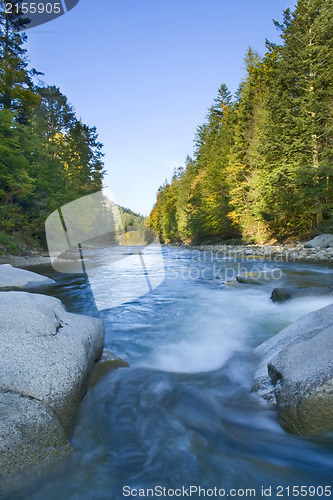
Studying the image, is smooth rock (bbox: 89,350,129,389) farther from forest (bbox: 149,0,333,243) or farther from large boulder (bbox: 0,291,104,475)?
forest (bbox: 149,0,333,243)

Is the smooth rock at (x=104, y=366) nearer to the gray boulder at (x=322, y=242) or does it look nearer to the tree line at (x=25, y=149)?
the tree line at (x=25, y=149)

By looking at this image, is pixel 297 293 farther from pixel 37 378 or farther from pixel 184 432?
pixel 37 378

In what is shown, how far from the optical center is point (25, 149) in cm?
1712

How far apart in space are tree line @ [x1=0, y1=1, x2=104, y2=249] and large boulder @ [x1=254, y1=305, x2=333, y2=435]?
13744mm

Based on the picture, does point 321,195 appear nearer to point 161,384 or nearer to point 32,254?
point 161,384

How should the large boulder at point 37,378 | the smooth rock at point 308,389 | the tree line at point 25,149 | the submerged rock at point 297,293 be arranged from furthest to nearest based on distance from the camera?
the tree line at point 25,149 → the submerged rock at point 297,293 → the smooth rock at point 308,389 → the large boulder at point 37,378

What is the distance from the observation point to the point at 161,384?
3.36 metres

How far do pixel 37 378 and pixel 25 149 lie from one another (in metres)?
18.4

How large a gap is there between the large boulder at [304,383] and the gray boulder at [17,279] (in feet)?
24.8

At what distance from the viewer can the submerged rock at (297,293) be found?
6188mm

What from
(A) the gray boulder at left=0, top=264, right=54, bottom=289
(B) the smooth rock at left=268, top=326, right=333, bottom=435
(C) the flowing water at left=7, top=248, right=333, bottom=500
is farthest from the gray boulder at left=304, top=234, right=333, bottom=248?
(B) the smooth rock at left=268, top=326, right=333, bottom=435

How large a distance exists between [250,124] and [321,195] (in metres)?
13.3

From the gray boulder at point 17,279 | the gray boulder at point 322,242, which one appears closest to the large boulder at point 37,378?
the gray boulder at point 17,279

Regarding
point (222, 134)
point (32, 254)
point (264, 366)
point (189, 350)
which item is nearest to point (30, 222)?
point (32, 254)
